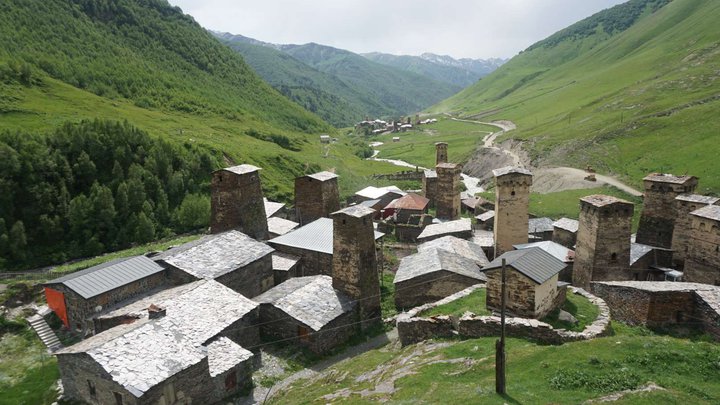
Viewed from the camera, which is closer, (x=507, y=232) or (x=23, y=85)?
(x=507, y=232)

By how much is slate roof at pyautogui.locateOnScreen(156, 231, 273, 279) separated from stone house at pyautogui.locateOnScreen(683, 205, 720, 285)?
28054 millimetres

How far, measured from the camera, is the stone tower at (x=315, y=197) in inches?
1806

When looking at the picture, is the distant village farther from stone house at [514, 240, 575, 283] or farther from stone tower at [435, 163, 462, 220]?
stone tower at [435, 163, 462, 220]

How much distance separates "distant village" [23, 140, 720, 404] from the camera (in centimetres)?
2042

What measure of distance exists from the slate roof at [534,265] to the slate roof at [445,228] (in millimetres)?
22304

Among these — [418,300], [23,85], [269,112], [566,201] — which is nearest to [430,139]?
[269,112]

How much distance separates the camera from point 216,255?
102 feet

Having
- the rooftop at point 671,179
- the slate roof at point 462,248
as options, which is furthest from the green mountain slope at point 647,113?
the slate roof at point 462,248

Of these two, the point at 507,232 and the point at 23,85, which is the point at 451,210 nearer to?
the point at 507,232

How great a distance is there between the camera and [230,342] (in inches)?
939

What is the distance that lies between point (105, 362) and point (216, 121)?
93.8m

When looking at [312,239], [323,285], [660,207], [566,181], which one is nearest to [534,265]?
[323,285]

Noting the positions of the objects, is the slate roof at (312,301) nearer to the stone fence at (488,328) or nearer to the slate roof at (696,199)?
the stone fence at (488,328)

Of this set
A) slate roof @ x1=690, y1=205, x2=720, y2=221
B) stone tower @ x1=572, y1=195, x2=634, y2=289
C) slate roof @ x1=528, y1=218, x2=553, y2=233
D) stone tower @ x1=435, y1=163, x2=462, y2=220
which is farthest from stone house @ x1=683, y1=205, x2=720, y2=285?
stone tower @ x1=435, y1=163, x2=462, y2=220
